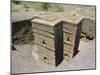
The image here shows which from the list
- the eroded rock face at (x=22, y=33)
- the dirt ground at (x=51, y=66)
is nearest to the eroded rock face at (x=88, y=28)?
the dirt ground at (x=51, y=66)

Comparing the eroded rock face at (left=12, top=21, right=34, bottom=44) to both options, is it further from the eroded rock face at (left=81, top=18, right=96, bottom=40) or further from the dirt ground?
the eroded rock face at (left=81, top=18, right=96, bottom=40)

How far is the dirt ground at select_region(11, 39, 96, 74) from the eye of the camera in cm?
192

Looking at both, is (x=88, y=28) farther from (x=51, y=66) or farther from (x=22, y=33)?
(x=22, y=33)

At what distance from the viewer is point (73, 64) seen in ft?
7.05

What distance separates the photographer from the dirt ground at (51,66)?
75.7 inches

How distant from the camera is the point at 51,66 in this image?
6.76 feet

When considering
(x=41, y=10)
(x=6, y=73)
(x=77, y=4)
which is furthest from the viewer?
(x=77, y=4)

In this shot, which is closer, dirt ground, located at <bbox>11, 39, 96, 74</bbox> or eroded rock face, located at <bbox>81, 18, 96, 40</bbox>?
dirt ground, located at <bbox>11, 39, 96, 74</bbox>

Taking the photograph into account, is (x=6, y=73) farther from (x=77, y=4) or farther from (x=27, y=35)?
(x=77, y=4)

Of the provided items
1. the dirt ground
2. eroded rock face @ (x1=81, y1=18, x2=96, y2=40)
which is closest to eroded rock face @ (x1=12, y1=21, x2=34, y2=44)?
the dirt ground

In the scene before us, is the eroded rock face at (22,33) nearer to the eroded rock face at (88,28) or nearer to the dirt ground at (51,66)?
the dirt ground at (51,66)

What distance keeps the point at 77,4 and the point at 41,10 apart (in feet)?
1.54

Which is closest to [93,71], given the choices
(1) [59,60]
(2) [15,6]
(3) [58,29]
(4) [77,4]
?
(1) [59,60]

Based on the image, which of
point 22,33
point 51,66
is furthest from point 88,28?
point 22,33
